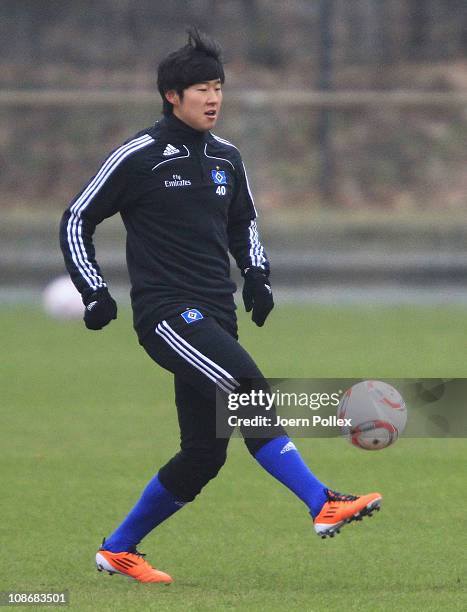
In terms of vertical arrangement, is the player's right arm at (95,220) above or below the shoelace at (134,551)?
above

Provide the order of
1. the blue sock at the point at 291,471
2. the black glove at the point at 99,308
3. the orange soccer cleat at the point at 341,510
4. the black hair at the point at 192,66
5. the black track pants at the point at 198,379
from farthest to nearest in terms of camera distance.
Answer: the black hair at the point at 192,66
the black glove at the point at 99,308
the black track pants at the point at 198,379
the blue sock at the point at 291,471
the orange soccer cleat at the point at 341,510

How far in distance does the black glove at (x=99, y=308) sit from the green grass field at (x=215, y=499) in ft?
3.66

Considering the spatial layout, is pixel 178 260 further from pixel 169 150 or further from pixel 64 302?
pixel 64 302

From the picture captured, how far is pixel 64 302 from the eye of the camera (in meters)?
16.7

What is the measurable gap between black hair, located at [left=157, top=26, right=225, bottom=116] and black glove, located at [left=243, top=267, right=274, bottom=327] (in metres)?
0.81

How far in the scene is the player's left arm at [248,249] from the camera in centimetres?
696

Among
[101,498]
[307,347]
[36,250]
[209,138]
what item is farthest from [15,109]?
[209,138]

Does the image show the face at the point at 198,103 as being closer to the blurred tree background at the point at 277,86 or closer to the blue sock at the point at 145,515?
the blue sock at the point at 145,515

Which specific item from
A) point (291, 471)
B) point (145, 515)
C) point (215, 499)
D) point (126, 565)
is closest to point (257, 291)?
point (291, 471)

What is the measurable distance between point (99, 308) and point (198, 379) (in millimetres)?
505

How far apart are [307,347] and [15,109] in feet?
31.7

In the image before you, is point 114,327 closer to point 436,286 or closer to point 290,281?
point 290,281

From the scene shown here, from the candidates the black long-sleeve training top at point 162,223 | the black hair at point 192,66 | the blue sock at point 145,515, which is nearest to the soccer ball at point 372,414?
the black long-sleeve training top at point 162,223

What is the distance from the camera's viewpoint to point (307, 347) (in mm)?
14531
